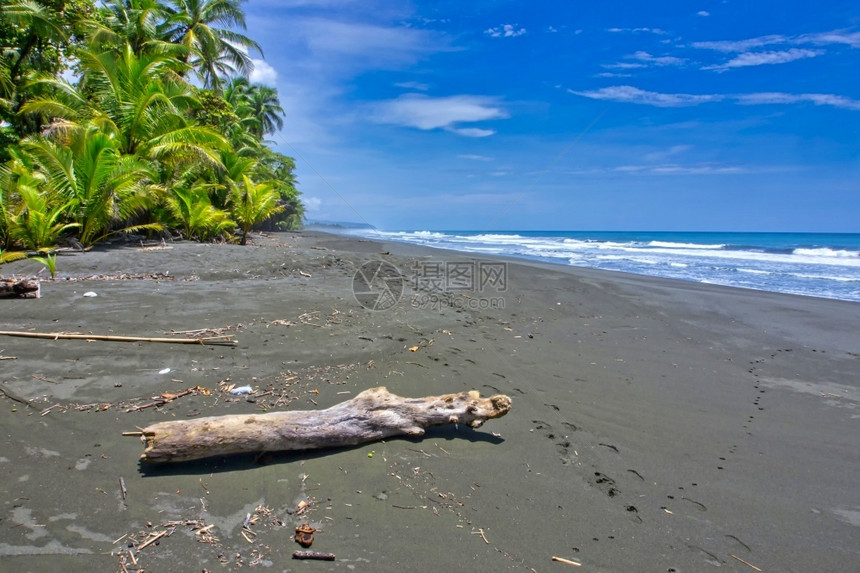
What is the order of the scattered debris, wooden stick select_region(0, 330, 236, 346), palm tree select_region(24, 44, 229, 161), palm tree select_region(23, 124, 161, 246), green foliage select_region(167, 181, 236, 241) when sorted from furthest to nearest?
green foliage select_region(167, 181, 236, 241) → palm tree select_region(24, 44, 229, 161) → palm tree select_region(23, 124, 161, 246) → wooden stick select_region(0, 330, 236, 346) → the scattered debris

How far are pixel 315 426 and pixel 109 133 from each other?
14383 mm

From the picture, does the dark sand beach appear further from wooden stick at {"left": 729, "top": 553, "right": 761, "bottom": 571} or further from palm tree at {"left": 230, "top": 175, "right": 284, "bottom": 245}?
palm tree at {"left": 230, "top": 175, "right": 284, "bottom": 245}

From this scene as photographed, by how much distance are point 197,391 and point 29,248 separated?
947 cm

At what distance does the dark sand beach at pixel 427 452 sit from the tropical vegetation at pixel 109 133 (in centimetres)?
470

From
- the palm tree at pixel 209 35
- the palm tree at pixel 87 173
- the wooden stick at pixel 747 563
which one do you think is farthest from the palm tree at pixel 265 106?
the wooden stick at pixel 747 563

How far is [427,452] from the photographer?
328cm

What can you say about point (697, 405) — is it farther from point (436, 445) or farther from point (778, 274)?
point (778, 274)

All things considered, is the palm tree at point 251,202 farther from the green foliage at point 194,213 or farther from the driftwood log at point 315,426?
the driftwood log at point 315,426

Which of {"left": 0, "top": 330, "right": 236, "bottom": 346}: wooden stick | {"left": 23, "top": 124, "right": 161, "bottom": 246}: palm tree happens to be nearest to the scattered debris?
{"left": 0, "top": 330, "right": 236, "bottom": 346}: wooden stick

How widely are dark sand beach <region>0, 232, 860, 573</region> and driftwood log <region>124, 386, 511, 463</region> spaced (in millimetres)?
115

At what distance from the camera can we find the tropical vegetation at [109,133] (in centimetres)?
1028

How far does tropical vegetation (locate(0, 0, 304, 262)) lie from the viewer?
1028 cm

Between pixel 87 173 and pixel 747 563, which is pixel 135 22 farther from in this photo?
pixel 747 563

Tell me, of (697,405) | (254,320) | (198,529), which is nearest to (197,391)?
(198,529)
